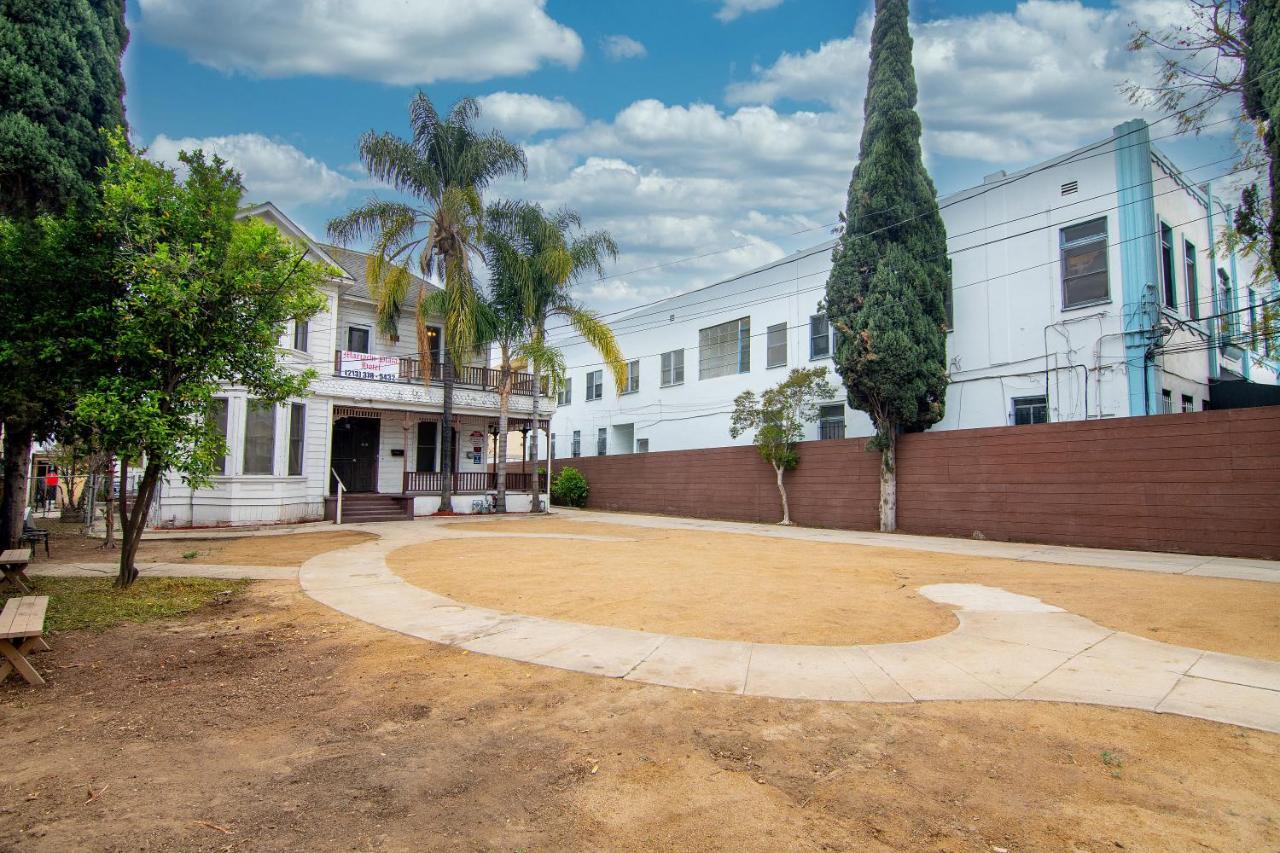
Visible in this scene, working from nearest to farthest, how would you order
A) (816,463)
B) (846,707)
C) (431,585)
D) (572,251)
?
1. (846,707)
2. (431,585)
3. (816,463)
4. (572,251)

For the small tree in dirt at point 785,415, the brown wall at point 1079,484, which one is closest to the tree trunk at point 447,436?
the small tree in dirt at point 785,415

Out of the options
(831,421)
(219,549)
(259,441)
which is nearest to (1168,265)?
(831,421)

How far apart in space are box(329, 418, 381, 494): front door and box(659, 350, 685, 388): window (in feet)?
39.5

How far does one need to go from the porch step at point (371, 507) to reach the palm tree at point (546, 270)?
5.73m

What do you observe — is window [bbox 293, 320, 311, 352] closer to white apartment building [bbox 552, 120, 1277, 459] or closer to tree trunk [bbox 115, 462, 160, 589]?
tree trunk [bbox 115, 462, 160, 589]

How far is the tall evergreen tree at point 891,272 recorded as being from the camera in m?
16.6

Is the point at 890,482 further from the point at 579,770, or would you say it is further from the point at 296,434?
the point at 296,434

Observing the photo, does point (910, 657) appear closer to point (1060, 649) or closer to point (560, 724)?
point (1060, 649)

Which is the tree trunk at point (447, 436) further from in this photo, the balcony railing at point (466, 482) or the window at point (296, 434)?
the window at point (296, 434)

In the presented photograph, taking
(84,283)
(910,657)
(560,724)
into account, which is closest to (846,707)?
(910,657)

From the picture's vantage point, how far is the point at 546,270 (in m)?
20.8

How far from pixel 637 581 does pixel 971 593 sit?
4.00m

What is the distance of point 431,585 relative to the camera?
845 cm

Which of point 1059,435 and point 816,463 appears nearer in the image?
point 1059,435
